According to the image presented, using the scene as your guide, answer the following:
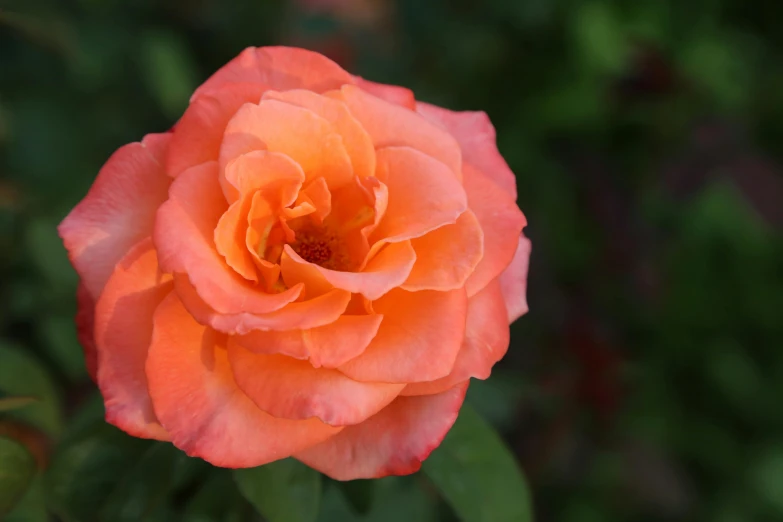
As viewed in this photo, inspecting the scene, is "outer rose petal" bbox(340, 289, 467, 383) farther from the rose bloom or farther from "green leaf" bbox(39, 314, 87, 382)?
"green leaf" bbox(39, 314, 87, 382)

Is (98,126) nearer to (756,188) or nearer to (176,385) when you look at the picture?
(176,385)

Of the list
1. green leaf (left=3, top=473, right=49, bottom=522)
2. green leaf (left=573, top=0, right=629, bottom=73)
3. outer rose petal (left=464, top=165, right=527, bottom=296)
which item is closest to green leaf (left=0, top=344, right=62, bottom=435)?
green leaf (left=3, top=473, right=49, bottom=522)

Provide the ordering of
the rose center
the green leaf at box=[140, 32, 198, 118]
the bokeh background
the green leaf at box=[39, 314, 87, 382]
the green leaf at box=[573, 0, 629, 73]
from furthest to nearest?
A: 1. the green leaf at box=[573, 0, 629, 73]
2. the bokeh background
3. the green leaf at box=[140, 32, 198, 118]
4. the green leaf at box=[39, 314, 87, 382]
5. the rose center

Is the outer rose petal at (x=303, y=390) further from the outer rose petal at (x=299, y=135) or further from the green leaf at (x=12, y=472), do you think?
the green leaf at (x=12, y=472)

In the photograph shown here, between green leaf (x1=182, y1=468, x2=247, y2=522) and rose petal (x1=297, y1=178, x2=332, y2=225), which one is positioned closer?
rose petal (x1=297, y1=178, x2=332, y2=225)

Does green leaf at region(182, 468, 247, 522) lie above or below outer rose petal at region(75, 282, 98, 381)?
below

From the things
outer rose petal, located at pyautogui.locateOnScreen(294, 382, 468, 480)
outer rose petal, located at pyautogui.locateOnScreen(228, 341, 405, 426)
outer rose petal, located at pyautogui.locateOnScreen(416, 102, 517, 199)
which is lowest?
outer rose petal, located at pyautogui.locateOnScreen(294, 382, 468, 480)

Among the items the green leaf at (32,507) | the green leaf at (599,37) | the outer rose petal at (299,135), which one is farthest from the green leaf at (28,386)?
the green leaf at (599,37)
